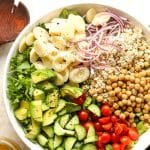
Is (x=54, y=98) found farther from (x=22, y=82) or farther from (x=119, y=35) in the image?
(x=119, y=35)

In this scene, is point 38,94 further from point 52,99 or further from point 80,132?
point 80,132

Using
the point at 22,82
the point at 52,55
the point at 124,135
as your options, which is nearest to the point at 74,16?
the point at 52,55

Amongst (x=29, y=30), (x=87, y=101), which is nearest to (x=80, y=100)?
(x=87, y=101)

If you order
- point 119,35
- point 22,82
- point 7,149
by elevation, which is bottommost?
point 7,149

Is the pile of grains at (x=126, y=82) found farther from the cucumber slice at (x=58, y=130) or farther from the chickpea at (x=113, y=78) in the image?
the cucumber slice at (x=58, y=130)

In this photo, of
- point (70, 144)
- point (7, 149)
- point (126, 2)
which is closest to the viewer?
point (70, 144)
